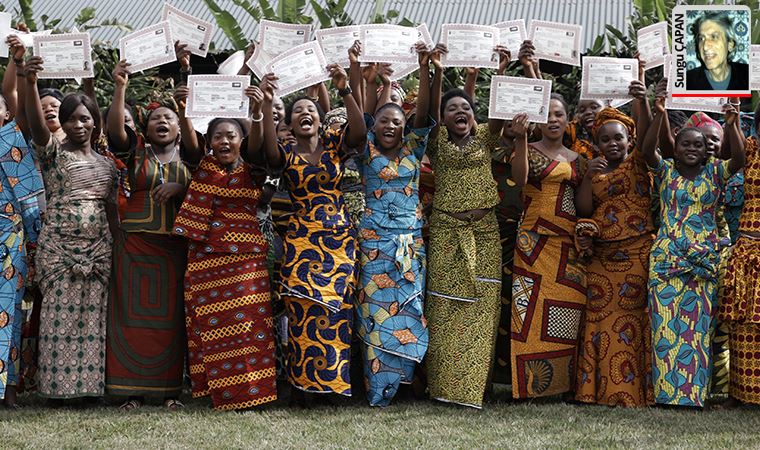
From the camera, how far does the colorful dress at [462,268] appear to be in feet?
22.5

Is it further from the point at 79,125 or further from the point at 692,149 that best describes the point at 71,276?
the point at 692,149

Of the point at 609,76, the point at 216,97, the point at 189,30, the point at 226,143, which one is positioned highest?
the point at 189,30

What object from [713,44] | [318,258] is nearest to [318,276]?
[318,258]

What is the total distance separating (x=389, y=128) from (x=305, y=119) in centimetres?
50

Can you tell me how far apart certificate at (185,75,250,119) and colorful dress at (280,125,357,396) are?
40 centimetres

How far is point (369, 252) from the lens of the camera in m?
6.79

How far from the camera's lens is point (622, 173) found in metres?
6.91

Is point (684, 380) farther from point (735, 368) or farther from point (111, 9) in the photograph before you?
point (111, 9)

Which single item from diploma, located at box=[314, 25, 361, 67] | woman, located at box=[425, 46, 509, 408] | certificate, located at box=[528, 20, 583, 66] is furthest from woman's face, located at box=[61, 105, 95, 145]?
certificate, located at box=[528, 20, 583, 66]

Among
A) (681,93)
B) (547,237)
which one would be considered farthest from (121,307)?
(681,93)

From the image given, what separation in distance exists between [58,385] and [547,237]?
2965mm

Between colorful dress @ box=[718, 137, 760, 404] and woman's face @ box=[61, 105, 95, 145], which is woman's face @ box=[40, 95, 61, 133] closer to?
woman's face @ box=[61, 105, 95, 145]

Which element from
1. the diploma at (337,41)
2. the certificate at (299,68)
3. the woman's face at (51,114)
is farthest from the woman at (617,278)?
the woman's face at (51,114)

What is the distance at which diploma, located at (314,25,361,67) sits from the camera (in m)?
7.06
